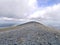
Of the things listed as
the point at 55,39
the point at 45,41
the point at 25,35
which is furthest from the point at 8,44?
the point at 55,39

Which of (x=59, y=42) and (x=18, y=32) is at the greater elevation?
(x=18, y=32)

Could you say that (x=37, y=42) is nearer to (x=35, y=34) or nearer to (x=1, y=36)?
(x=35, y=34)

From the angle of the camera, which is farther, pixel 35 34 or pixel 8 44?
pixel 35 34

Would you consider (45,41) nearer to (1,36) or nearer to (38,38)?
(38,38)

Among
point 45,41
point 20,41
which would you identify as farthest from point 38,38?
point 20,41

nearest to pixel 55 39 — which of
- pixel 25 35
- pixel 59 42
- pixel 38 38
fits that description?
pixel 59 42

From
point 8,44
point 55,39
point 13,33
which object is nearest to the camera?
point 8,44

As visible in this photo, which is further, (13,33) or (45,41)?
(13,33)

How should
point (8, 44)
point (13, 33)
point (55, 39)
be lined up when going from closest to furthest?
point (8, 44), point (55, 39), point (13, 33)

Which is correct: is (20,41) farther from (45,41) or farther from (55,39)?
(55,39)
